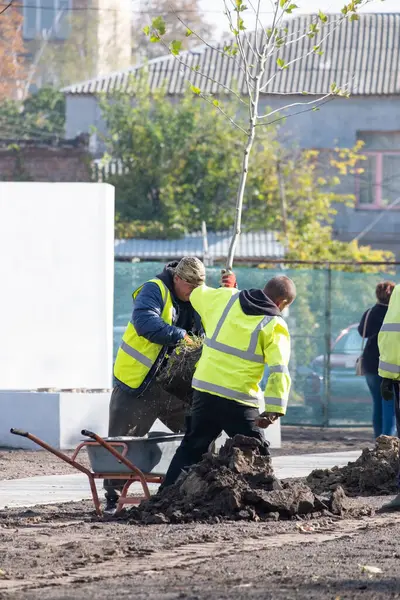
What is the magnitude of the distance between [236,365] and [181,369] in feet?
2.01

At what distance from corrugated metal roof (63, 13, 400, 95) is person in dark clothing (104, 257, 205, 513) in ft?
97.5

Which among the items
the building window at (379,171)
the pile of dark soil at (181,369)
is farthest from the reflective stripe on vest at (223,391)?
the building window at (379,171)

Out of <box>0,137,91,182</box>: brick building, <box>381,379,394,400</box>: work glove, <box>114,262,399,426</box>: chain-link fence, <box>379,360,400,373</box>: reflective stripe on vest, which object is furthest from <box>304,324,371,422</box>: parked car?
<box>0,137,91,182</box>: brick building

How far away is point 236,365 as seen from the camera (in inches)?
338

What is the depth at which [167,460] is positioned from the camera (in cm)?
888

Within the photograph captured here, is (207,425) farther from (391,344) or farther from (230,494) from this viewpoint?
(391,344)

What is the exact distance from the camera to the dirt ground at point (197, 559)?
6117 mm

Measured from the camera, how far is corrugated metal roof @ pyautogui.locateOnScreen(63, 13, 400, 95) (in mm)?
39250

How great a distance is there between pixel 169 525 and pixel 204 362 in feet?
3.73

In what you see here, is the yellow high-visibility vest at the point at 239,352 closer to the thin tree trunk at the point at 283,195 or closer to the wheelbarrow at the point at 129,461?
the wheelbarrow at the point at 129,461

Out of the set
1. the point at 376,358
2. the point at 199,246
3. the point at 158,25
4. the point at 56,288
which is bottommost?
the point at 376,358

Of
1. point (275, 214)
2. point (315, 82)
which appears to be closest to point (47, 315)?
point (275, 214)

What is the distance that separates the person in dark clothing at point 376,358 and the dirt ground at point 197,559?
543cm

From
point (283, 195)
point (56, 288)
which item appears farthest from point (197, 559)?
point (283, 195)
